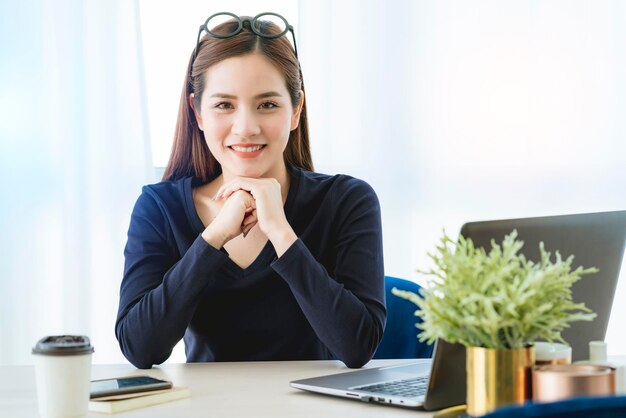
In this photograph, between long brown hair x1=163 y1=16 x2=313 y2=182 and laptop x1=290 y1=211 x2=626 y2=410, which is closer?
laptop x1=290 y1=211 x2=626 y2=410

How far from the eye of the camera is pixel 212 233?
1609 mm

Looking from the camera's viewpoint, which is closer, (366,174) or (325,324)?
(325,324)

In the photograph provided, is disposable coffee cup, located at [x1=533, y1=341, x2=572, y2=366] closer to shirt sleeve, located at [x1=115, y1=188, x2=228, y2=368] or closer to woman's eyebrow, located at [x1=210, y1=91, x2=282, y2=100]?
shirt sleeve, located at [x1=115, y1=188, x2=228, y2=368]

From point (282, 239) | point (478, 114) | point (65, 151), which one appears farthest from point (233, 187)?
point (478, 114)

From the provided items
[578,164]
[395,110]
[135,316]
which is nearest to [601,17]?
[578,164]

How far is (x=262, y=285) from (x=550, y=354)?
2.97ft

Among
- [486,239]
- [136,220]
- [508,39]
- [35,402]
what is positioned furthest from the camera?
[508,39]

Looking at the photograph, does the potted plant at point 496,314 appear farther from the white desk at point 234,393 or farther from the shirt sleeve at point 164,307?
the shirt sleeve at point 164,307

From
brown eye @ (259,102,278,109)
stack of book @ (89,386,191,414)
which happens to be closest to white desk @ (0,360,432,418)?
stack of book @ (89,386,191,414)

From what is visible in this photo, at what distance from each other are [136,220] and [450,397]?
93cm

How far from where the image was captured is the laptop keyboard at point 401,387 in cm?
120

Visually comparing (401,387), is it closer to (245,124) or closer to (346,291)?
(346,291)

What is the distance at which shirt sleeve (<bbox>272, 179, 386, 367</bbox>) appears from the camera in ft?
5.13

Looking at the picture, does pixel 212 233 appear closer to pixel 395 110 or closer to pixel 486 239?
pixel 486 239
